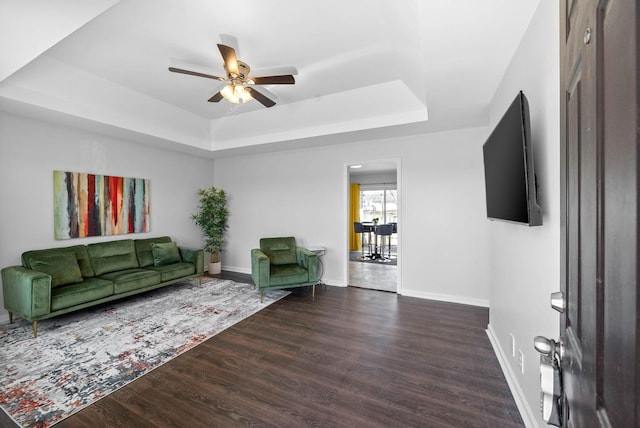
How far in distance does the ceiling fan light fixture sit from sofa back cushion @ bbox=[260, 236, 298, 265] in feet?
8.02

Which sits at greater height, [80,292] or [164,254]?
[164,254]

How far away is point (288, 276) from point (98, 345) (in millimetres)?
2185

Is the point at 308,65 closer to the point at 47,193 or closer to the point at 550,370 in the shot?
the point at 550,370

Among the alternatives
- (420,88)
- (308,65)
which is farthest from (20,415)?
(420,88)

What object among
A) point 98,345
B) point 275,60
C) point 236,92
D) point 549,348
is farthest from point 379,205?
point 549,348

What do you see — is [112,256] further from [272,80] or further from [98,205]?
[272,80]

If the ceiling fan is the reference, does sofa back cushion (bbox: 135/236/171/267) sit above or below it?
below

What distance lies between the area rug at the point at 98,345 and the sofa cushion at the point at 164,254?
49cm

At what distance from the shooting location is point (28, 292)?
277 cm

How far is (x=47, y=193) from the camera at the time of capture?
11.6ft

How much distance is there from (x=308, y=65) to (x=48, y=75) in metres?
2.82

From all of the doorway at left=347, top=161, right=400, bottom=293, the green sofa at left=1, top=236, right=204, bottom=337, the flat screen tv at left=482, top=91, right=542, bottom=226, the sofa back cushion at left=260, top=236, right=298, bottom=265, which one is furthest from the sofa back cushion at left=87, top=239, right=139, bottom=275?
the flat screen tv at left=482, top=91, right=542, bottom=226

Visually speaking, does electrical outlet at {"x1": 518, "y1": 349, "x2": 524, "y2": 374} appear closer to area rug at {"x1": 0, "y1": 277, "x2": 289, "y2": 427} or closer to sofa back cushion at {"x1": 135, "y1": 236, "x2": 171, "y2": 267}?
area rug at {"x1": 0, "y1": 277, "x2": 289, "y2": 427}

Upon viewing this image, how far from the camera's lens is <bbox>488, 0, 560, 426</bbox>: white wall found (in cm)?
136
